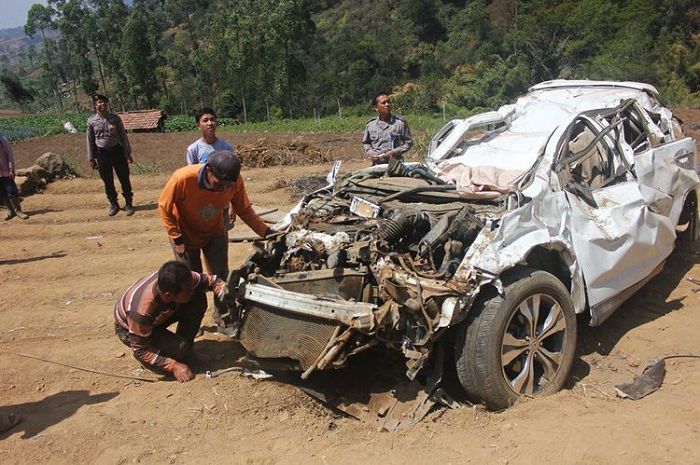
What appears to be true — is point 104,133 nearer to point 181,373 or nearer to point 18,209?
point 18,209

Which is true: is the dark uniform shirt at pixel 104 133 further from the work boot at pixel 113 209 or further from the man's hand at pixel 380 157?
the man's hand at pixel 380 157

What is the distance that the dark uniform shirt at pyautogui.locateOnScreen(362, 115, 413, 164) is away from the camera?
22.5ft

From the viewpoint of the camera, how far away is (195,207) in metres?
4.61

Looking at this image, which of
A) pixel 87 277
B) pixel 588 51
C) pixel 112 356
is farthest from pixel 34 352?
pixel 588 51

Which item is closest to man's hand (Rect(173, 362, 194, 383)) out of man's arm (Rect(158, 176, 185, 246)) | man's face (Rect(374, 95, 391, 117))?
man's arm (Rect(158, 176, 185, 246))

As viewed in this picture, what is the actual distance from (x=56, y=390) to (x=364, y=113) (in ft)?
145

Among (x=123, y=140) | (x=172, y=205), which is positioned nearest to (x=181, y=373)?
(x=172, y=205)

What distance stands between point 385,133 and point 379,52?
181 feet

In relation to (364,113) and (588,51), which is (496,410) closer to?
(588,51)

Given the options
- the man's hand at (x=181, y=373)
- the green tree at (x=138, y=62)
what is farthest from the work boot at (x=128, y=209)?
the green tree at (x=138, y=62)

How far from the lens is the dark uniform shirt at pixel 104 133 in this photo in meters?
8.90

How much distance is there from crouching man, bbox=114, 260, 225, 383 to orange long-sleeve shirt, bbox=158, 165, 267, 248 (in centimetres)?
49

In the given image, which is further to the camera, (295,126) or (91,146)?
(295,126)

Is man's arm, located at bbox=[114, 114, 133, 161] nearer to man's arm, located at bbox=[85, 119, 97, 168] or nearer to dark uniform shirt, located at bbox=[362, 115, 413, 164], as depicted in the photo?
man's arm, located at bbox=[85, 119, 97, 168]
